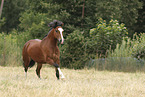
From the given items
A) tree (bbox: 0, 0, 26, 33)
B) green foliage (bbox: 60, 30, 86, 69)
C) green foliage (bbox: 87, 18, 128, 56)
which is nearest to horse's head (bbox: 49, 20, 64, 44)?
green foliage (bbox: 60, 30, 86, 69)

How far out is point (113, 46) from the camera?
53.9ft

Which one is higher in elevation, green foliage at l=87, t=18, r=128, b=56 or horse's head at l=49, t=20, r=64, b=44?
horse's head at l=49, t=20, r=64, b=44

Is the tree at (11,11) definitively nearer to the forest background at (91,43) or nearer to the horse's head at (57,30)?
the forest background at (91,43)

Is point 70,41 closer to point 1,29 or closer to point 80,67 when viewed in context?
point 80,67

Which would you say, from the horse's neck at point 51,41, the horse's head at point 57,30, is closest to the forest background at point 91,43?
the horse's neck at point 51,41

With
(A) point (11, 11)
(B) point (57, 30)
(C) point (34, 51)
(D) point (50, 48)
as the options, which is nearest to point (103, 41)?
(C) point (34, 51)

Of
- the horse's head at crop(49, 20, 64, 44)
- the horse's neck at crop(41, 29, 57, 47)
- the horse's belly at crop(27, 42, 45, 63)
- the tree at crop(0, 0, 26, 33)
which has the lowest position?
the tree at crop(0, 0, 26, 33)

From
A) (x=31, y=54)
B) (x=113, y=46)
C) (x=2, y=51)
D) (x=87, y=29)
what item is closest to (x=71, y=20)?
(x=87, y=29)

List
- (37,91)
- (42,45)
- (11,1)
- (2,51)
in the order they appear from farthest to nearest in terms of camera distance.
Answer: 1. (11,1)
2. (2,51)
3. (42,45)
4. (37,91)

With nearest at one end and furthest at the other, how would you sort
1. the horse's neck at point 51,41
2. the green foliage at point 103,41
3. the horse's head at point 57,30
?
the horse's head at point 57,30 → the horse's neck at point 51,41 → the green foliage at point 103,41

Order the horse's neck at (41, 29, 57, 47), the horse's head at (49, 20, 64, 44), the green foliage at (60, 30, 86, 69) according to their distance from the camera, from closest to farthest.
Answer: the horse's head at (49, 20, 64, 44), the horse's neck at (41, 29, 57, 47), the green foliage at (60, 30, 86, 69)

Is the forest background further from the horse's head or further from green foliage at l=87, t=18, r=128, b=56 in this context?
the horse's head

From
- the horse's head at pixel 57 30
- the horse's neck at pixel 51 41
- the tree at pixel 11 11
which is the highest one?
the horse's head at pixel 57 30

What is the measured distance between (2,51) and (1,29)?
126 ft
